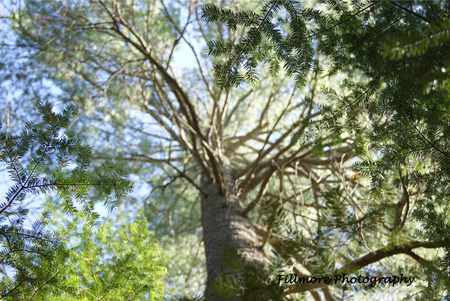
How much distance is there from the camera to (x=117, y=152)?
5262 mm

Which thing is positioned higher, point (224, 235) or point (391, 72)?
point (391, 72)

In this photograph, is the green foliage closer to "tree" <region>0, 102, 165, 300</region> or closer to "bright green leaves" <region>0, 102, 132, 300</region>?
"tree" <region>0, 102, 165, 300</region>

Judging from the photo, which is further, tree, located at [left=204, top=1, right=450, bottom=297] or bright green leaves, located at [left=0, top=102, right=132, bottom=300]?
tree, located at [left=204, top=1, right=450, bottom=297]

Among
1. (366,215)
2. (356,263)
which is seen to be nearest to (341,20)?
(366,215)

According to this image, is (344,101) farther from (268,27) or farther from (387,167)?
(268,27)

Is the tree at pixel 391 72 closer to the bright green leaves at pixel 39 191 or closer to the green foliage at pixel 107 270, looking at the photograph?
the bright green leaves at pixel 39 191

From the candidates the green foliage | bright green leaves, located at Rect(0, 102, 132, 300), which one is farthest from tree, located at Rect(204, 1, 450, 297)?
the green foliage

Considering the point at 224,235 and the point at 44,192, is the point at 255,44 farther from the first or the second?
the point at 224,235

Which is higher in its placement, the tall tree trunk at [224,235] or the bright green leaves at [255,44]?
the bright green leaves at [255,44]

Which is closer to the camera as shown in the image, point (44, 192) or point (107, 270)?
point (44, 192)

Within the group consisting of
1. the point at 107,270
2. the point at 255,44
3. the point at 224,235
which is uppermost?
the point at 255,44

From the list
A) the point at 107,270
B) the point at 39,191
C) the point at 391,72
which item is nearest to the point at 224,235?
the point at 107,270

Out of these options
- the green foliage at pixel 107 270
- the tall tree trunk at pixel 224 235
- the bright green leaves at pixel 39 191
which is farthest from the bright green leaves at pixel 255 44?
the green foliage at pixel 107 270

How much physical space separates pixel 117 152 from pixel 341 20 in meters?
4.40
